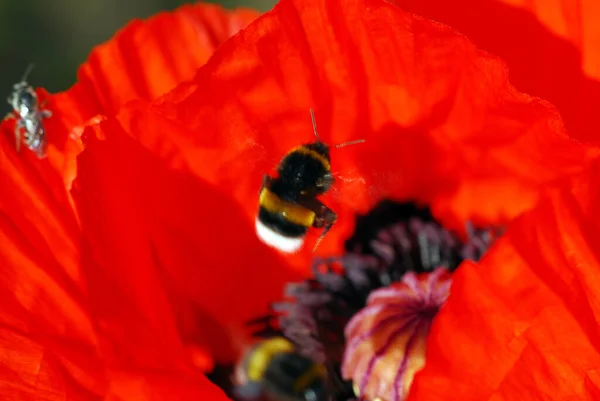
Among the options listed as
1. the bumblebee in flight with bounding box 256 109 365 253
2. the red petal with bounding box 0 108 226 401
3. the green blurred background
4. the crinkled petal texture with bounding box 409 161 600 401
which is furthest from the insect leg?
the green blurred background

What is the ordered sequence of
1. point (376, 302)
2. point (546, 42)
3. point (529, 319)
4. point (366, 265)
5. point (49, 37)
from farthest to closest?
point (49, 37) < point (366, 265) < point (376, 302) < point (546, 42) < point (529, 319)

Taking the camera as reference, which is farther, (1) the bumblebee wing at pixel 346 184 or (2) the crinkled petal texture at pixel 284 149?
(1) the bumblebee wing at pixel 346 184

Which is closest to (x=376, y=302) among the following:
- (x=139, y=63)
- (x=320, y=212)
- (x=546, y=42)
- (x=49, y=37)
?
(x=320, y=212)

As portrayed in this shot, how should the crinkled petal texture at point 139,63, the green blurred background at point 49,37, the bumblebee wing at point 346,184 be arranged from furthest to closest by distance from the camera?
the green blurred background at point 49,37, the crinkled petal texture at point 139,63, the bumblebee wing at point 346,184

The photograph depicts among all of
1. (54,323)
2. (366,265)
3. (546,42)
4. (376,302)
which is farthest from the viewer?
(366,265)

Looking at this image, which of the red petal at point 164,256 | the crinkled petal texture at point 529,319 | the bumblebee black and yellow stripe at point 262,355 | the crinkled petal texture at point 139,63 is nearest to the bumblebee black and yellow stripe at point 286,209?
the red petal at point 164,256

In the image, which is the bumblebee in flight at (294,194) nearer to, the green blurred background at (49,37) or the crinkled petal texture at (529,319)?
the crinkled petal texture at (529,319)

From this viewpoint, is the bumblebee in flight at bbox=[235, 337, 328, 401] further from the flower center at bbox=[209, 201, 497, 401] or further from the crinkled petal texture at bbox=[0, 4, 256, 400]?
the crinkled petal texture at bbox=[0, 4, 256, 400]

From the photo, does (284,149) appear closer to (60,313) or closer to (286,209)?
(286,209)
